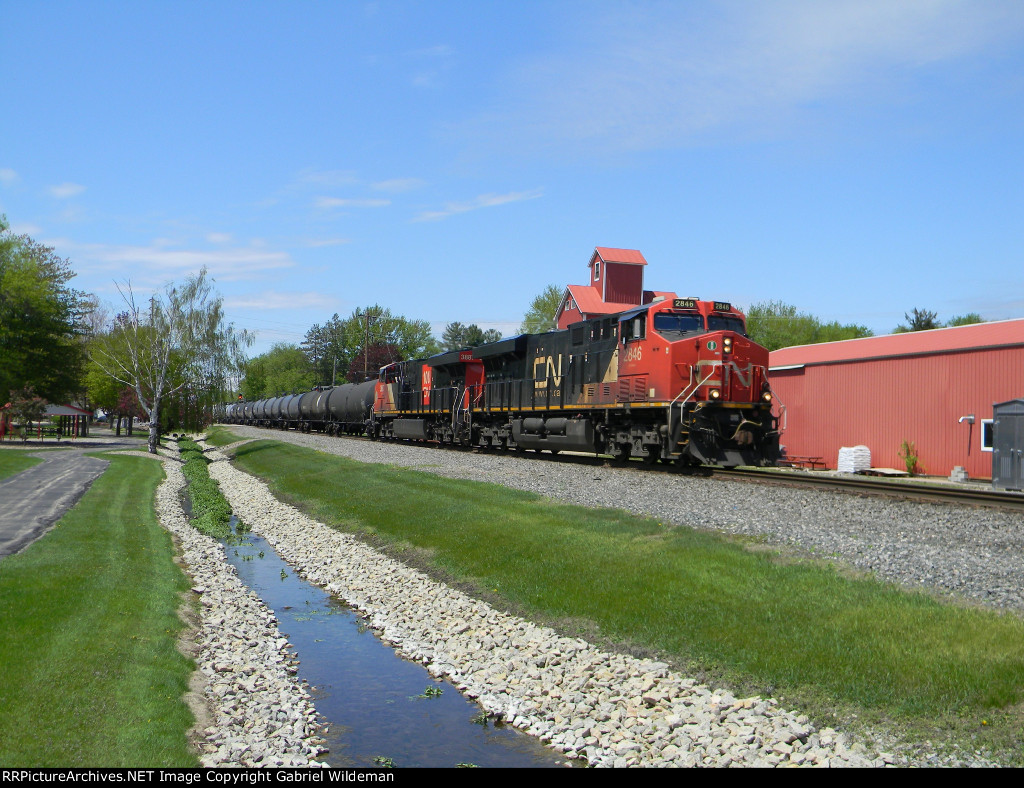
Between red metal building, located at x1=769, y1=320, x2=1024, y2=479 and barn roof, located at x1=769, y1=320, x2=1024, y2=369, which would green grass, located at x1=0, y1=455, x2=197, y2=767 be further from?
barn roof, located at x1=769, y1=320, x2=1024, y2=369

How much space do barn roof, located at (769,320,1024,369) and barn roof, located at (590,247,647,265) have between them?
27.2m

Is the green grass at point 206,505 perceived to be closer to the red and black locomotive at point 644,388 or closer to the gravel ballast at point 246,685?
the gravel ballast at point 246,685

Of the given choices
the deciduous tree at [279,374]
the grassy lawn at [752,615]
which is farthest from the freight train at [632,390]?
the deciduous tree at [279,374]

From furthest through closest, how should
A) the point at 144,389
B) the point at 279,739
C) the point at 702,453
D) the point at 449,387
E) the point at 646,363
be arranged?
the point at 144,389
the point at 449,387
the point at 646,363
the point at 702,453
the point at 279,739

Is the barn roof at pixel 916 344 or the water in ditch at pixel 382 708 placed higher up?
the barn roof at pixel 916 344

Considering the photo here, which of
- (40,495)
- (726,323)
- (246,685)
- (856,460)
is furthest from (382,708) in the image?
(856,460)

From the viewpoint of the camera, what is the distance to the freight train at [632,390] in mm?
21547

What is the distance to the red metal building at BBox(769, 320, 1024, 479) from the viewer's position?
90.4 ft

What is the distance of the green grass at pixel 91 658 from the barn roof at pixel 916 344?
25.7 m

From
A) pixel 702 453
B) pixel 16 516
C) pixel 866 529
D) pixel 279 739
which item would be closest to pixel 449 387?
pixel 702 453

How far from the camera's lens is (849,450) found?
3167 centimetres
